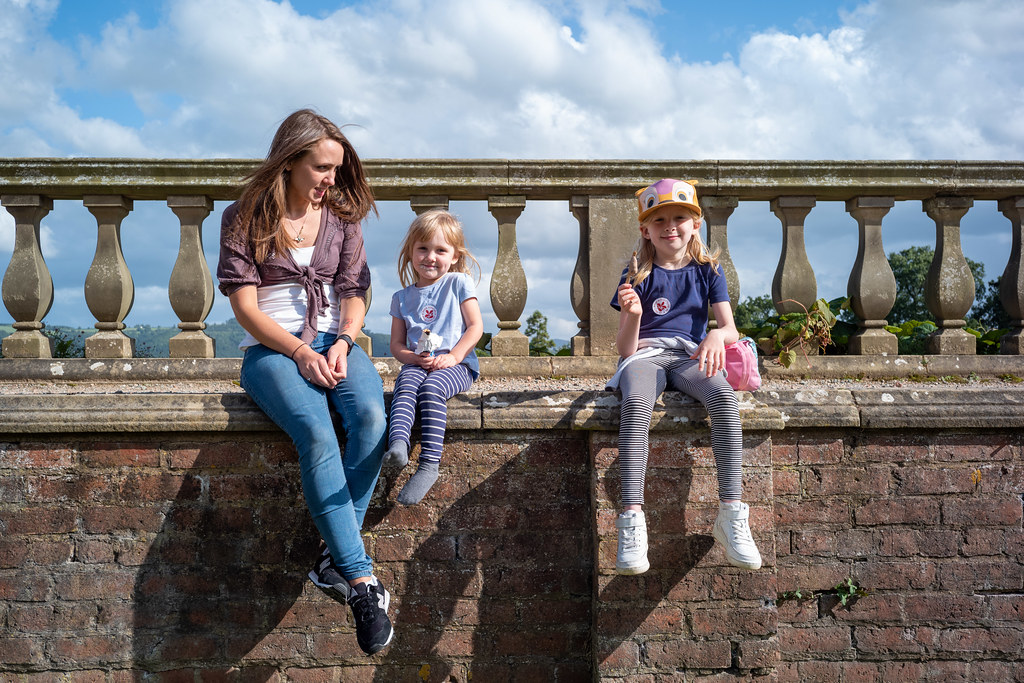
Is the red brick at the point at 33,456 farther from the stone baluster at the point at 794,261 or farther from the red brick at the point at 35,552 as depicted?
the stone baluster at the point at 794,261

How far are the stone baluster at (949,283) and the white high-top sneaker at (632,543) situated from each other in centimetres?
274

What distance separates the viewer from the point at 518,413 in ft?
10.4

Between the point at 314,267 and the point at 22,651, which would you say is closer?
the point at 314,267

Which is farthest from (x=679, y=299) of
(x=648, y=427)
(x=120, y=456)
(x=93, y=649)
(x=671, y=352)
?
(x=93, y=649)

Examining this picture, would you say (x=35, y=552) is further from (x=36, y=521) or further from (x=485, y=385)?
(x=485, y=385)

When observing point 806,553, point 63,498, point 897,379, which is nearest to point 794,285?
point 897,379

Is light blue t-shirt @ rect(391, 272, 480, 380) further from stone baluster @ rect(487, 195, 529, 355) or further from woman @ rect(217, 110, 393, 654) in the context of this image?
stone baluster @ rect(487, 195, 529, 355)

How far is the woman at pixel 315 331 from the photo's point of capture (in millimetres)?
2832

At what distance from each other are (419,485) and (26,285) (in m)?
2.81

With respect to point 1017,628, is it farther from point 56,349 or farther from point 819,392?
point 56,349

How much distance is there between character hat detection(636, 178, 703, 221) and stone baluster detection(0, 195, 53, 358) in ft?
11.0

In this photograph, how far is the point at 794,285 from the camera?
14.8 ft

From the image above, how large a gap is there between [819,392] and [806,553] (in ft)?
2.35

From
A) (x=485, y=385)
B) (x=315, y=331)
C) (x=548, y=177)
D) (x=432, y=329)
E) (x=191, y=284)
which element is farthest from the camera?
(x=548, y=177)
